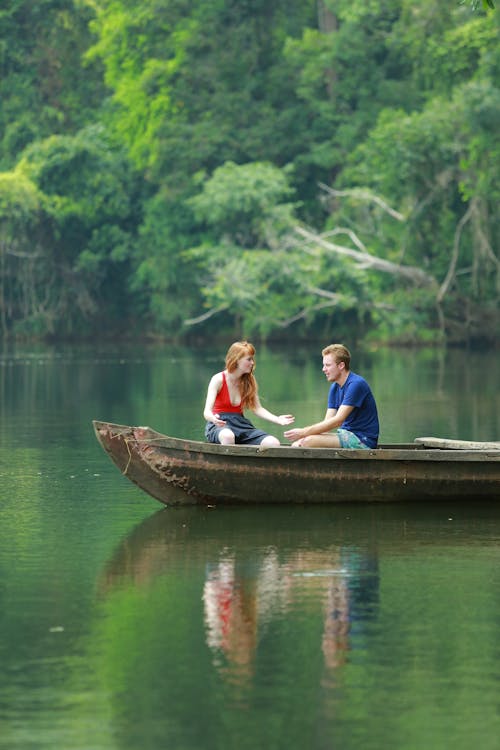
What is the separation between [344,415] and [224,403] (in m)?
1.01

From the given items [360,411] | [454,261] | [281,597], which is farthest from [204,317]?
[281,597]

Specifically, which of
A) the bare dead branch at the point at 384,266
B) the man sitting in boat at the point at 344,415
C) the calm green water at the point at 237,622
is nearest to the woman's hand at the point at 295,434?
the man sitting in boat at the point at 344,415

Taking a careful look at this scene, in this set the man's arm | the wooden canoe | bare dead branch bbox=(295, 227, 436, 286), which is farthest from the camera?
bare dead branch bbox=(295, 227, 436, 286)

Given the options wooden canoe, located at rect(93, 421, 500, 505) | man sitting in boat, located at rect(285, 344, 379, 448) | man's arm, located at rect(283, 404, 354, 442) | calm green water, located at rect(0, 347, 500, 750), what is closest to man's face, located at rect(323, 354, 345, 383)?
man sitting in boat, located at rect(285, 344, 379, 448)

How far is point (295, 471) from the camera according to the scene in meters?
14.1

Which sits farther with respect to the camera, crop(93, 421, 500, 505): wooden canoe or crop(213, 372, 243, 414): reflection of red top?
crop(213, 372, 243, 414): reflection of red top

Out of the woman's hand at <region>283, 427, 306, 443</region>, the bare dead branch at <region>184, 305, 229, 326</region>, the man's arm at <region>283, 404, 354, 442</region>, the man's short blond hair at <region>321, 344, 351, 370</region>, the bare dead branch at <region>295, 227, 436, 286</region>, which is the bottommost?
the woman's hand at <region>283, 427, 306, 443</region>

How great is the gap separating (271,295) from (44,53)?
21021 millimetres

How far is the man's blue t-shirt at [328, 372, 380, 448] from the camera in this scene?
14.4 meters

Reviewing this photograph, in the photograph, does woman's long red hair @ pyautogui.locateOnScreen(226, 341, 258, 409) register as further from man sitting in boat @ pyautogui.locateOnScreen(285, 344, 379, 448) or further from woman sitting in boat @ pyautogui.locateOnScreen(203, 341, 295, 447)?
man sitting in boat @ pyautogui.locateOnScreen(285, 344, 379, 448)

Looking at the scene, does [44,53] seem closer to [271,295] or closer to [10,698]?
[271,295]

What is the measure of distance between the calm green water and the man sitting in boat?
1.84 feet

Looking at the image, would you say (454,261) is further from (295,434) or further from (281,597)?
(281,597)

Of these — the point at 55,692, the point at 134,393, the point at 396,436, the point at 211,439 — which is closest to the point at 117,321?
the point at 134,393
